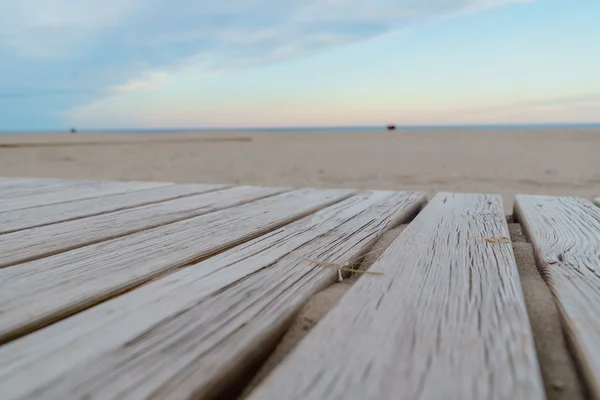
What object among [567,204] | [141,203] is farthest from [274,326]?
[567,204]

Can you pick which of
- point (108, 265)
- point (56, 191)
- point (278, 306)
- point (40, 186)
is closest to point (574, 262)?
point (278, 306)

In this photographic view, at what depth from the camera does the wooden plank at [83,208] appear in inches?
56.0

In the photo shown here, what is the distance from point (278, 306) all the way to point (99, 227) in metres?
0.84

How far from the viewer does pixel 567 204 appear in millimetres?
1746

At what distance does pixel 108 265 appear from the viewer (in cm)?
95

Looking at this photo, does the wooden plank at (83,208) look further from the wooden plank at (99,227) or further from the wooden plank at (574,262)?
the wooden plank at (574,262)

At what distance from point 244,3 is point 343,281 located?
7.52 metres

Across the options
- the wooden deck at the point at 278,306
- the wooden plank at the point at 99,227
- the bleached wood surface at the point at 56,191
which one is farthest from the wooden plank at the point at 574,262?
the bleached wood surface at the point at 56,191

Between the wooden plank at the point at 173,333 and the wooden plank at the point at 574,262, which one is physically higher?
the wooden plank at the point at 173,333

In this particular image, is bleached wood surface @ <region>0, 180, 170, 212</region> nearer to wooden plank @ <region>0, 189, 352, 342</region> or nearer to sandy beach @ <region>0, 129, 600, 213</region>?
wooden plank @ <region>0, 189, 352, 342</region>

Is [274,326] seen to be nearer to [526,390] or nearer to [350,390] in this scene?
[350,390]

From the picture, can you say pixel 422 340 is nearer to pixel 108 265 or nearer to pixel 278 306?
pixel 278 306

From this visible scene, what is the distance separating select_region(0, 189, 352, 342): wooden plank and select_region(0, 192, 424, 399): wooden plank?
5 cm

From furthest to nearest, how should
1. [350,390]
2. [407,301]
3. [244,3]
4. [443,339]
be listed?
[244,3], [407,301], [443,339], [350,390]
